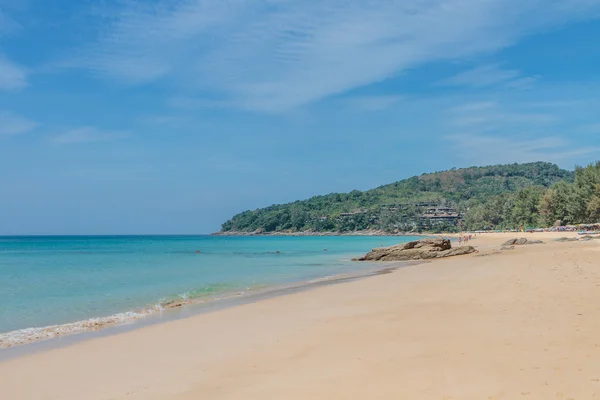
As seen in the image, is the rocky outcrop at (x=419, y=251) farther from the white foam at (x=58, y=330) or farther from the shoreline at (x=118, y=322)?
the white foam at (x=58, y=330)

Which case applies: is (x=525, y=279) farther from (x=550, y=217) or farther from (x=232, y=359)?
(x=550, y=217)

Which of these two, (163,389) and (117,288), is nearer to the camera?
(163,389)

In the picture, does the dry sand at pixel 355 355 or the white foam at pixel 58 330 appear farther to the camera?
the white foam at pixel 58 330

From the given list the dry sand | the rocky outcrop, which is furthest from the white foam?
the rocky outcrop

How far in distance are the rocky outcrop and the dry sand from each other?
21378 mm

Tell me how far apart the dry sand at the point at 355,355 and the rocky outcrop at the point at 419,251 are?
21378 millimetres

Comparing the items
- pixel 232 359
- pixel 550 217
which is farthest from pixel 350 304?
pixel 550 217

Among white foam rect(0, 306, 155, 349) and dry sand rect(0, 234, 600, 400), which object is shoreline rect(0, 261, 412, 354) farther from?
dry sand rect(0, 234, 600, 400)

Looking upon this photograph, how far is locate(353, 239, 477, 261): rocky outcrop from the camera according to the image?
1303 inches

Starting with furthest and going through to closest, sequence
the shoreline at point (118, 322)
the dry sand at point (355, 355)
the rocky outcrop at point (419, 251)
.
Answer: the rocky outcrop at point (419, 251) < the shoreline at point (118, 322) < the dry sand at point (355, 355)

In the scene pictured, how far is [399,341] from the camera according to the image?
7578 mm

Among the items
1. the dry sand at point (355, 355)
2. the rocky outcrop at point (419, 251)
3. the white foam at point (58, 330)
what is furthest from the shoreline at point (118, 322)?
the rocky outcrop at point (419, 251)

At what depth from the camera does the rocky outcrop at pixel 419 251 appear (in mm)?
33106

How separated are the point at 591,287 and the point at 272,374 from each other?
8929 mm
